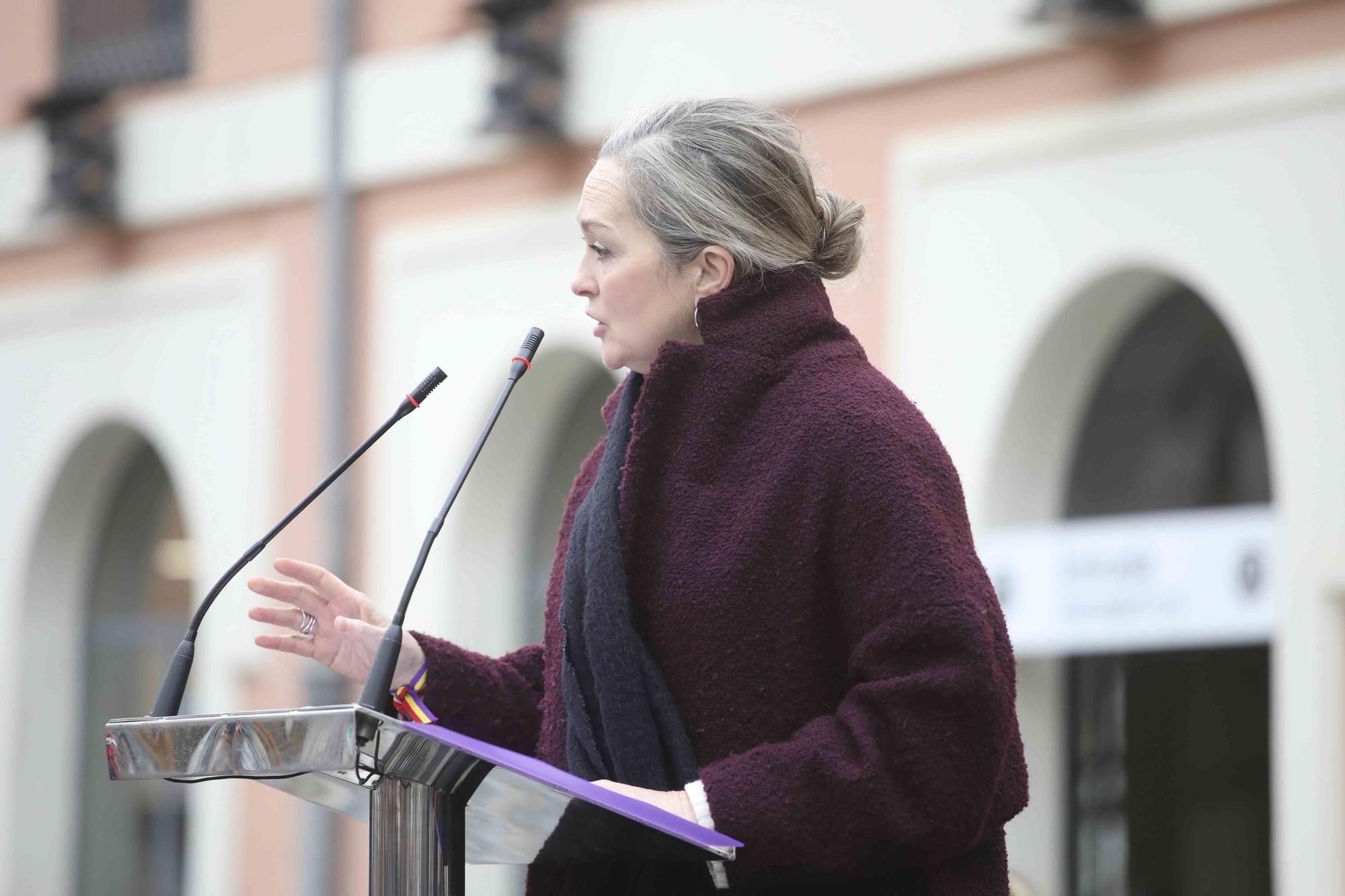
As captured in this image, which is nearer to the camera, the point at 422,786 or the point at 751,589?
the point at 422,786

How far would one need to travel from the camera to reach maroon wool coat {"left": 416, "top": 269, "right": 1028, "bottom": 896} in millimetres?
1794

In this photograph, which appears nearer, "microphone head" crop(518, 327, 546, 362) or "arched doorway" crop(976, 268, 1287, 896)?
"microphone head" crop(518, 327, 546, 362)

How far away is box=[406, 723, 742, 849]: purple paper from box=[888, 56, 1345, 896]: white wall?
387cm

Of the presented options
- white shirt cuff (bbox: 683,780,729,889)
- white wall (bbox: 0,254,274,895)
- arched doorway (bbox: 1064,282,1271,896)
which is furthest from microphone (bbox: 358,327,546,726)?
white wall (bbox: 0,254,274,895)

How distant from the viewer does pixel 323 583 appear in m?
2.19

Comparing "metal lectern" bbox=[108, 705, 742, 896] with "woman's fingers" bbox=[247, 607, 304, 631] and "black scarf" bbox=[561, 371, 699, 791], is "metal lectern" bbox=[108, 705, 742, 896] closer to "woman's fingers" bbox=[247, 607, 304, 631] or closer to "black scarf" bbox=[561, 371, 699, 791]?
"black scarf" bbox=[561, 371, 699, 791]

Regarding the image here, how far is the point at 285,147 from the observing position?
8.42 metres

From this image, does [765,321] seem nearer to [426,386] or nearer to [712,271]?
[712,271]

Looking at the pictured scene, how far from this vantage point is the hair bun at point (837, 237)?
2.18 meters

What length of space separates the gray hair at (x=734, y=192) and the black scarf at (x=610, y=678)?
9.4 inches

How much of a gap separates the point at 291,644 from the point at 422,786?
46 cm

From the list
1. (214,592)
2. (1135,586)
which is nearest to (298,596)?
(214,592)

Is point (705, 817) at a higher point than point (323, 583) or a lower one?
lower

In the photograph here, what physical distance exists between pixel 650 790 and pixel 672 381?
1.37 feet
